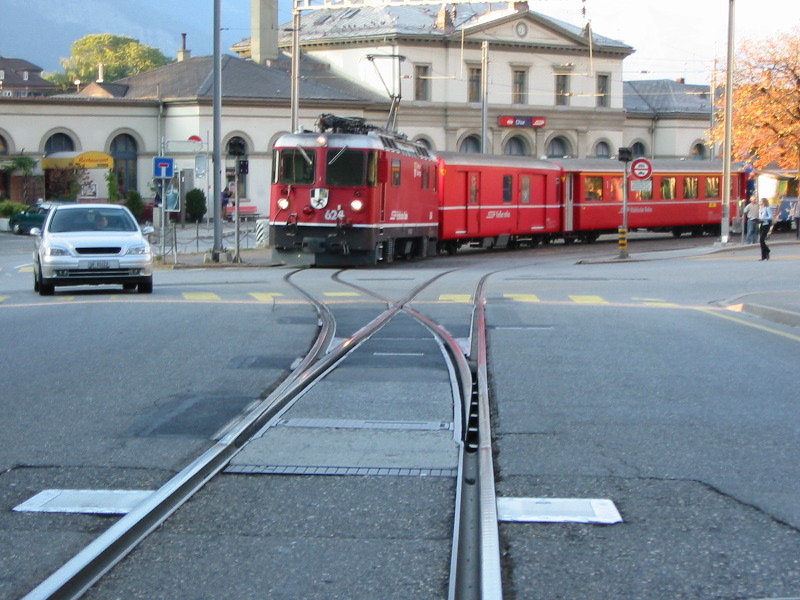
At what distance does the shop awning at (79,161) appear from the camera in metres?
55.6

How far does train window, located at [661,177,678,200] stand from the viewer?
146 feet

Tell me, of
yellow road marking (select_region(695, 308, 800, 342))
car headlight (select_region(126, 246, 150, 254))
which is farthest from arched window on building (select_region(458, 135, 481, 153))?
yellow road marking (select_region(695, 308, 800, 342))

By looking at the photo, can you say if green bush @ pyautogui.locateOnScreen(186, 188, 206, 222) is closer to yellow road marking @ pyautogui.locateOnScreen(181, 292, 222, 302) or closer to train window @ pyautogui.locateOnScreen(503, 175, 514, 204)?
train window @ pyautogui.locateOnScreen(503, 175, 514, 204)

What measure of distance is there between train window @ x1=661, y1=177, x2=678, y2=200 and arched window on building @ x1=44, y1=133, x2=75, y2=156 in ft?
101

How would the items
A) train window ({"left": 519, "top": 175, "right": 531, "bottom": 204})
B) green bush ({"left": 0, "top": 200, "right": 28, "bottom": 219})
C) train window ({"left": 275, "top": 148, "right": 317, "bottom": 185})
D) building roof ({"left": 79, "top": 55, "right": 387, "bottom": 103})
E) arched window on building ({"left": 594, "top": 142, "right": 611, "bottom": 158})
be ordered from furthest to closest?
arched window on building ({"left": 594, "top": 142, "right": 611, "bottom": 158})
building roof ({"left": 79, "top": 55, "right": 387, "bottom": 103})
green bush ({"left": 0, "top": 200, "right": 28, "bottom": 219})
train window ({"left": 519, "top": 175, "right": 531, "bottom": 204})
train window ({"left": 275, "top": 148, "right": 317, "bottom": 185})

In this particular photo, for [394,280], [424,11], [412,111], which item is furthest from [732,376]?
[424,11]

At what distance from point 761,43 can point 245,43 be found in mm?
41151

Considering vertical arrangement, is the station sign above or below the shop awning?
above

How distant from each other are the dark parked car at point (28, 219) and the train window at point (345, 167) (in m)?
26.6

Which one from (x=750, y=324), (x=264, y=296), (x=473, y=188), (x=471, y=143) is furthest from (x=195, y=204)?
(x=750, y=324)

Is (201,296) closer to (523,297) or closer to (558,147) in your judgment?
(523,297)

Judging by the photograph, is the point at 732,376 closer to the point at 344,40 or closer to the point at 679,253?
the point at 679,253

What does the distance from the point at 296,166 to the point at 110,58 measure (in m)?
104

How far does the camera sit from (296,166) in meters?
27.9
